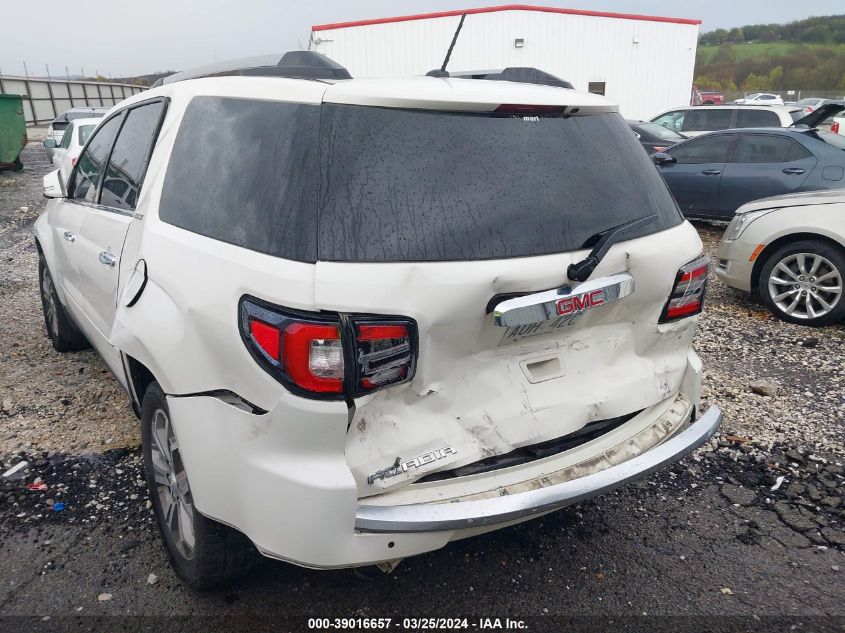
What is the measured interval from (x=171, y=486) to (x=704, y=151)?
8.49m

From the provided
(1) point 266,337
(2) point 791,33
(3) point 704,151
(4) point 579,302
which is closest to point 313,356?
(1) point 266,337

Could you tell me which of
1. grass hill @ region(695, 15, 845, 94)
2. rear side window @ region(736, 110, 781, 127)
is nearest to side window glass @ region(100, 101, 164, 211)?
rear side window @ region(736, 110, 781, 127)

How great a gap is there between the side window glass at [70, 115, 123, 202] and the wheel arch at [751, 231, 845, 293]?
5132 mm

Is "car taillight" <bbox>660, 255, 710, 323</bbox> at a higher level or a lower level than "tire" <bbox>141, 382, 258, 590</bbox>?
higher

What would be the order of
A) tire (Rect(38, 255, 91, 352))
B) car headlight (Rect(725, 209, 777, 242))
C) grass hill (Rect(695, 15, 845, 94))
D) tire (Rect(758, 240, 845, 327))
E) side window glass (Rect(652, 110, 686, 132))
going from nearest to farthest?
tire (Rect(38, 255, 91, 352)) < tire (Rect(758, 240, 845, 327)) < car headlight (Rect(725, 209, 777, 242)) < side window glass (Rect(652, 110, 686, 132)) < grass hill (Rect(695, 15, 845, 94))

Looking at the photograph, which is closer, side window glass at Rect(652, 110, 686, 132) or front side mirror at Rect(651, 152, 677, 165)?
front side mirror at Rect(651, 152, 677, 165)

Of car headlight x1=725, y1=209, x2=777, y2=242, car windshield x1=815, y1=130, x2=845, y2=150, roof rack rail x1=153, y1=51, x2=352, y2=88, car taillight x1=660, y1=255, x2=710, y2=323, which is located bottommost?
car headlight x1=725, y1=209, x2=777, y2=242

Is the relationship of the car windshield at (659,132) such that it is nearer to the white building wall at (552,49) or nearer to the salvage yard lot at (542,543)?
the salvage yard lot at (542,543)

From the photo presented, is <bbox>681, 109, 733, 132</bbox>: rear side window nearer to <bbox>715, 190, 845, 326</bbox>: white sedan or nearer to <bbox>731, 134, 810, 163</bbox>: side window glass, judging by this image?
<bbox>731, 134, 810, 163</bbox>: side window glass

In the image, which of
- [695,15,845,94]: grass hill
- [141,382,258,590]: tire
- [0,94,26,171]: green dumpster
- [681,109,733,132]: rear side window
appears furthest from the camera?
[695,15,845,94]: grass hill

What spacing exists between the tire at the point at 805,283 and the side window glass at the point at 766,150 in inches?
124

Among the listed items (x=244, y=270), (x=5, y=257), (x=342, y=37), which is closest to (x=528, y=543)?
(x=244, y=270)

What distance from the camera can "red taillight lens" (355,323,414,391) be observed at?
184 centimetres

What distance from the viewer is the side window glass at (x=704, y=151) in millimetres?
8750
